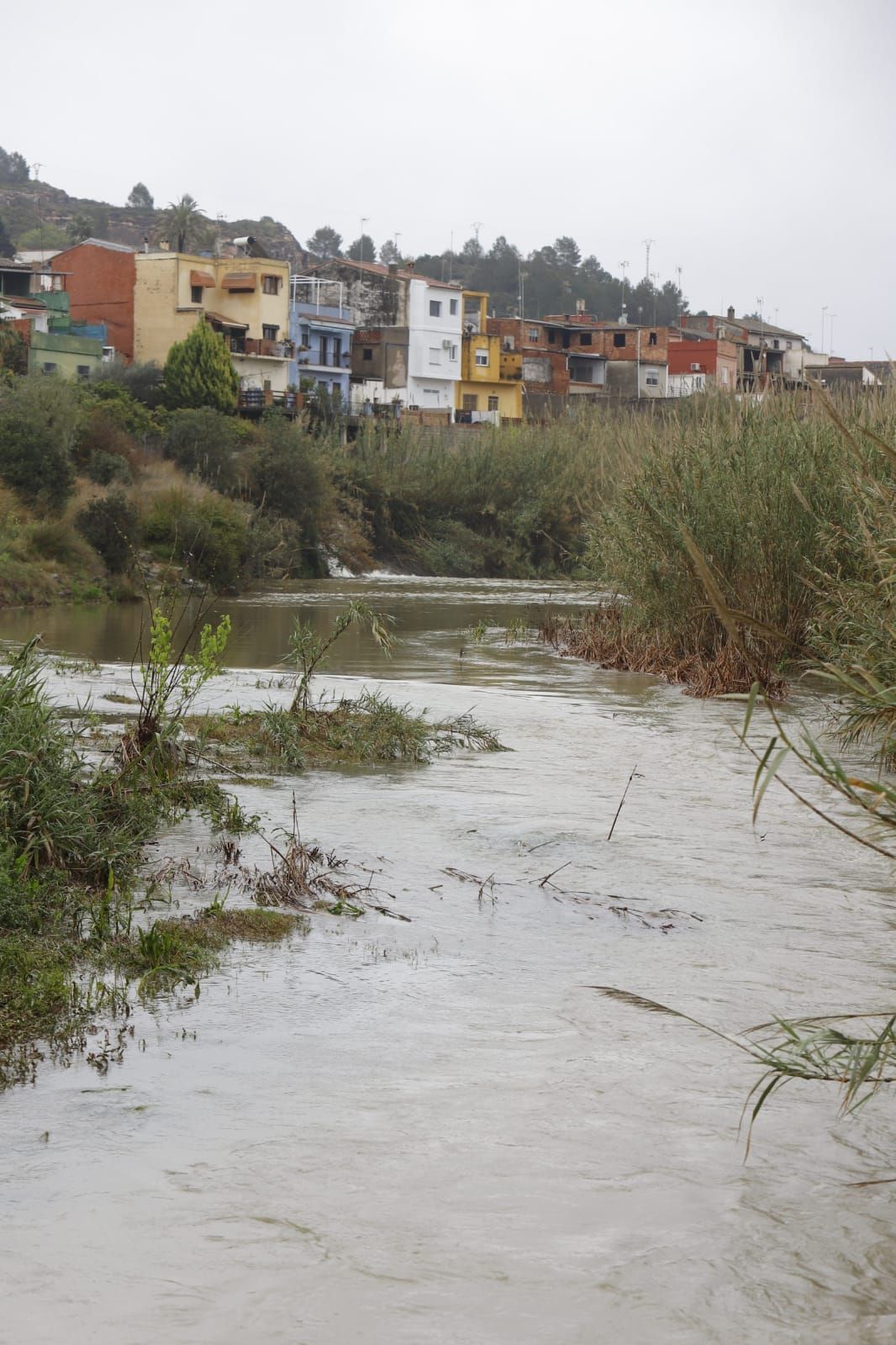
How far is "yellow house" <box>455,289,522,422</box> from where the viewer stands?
81688mm

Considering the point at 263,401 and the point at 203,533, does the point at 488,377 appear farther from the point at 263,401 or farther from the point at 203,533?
the point at 203,533

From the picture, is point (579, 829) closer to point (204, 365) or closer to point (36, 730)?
point (36, 730)

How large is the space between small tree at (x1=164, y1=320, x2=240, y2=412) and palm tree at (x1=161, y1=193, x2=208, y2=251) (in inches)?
1449

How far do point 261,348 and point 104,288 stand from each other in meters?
6.89

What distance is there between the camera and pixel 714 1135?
5.02 m

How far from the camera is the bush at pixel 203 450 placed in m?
44.2

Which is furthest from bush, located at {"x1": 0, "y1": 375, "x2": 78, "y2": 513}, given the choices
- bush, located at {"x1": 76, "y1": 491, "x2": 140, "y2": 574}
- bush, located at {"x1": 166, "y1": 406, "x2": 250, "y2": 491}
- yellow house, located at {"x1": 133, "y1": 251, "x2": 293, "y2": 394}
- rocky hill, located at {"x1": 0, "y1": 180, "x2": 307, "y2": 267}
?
rocky hill, located at {"x1": 0, "y1": 180, "x2": 307, "y2": 267}

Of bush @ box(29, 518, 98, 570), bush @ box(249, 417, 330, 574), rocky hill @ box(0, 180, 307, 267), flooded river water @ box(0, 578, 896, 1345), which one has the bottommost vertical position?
flooded river water @ box(0, 578, 896, 1345)

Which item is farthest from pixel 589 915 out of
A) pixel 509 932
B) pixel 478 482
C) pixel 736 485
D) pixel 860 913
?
pixel 478 482

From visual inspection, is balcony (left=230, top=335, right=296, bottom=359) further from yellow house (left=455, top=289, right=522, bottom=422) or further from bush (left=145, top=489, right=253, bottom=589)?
bush (left=145, top=489, right=253, bottom=589)

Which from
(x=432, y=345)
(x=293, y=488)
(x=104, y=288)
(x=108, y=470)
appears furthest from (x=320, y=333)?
(x=108, y=470)

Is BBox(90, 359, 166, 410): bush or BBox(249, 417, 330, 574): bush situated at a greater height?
BBox(90, 359, 166, 410): bush

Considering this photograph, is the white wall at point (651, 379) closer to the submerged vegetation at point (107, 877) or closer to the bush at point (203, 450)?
the bush at point (203, 450)

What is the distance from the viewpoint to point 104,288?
217 feet
